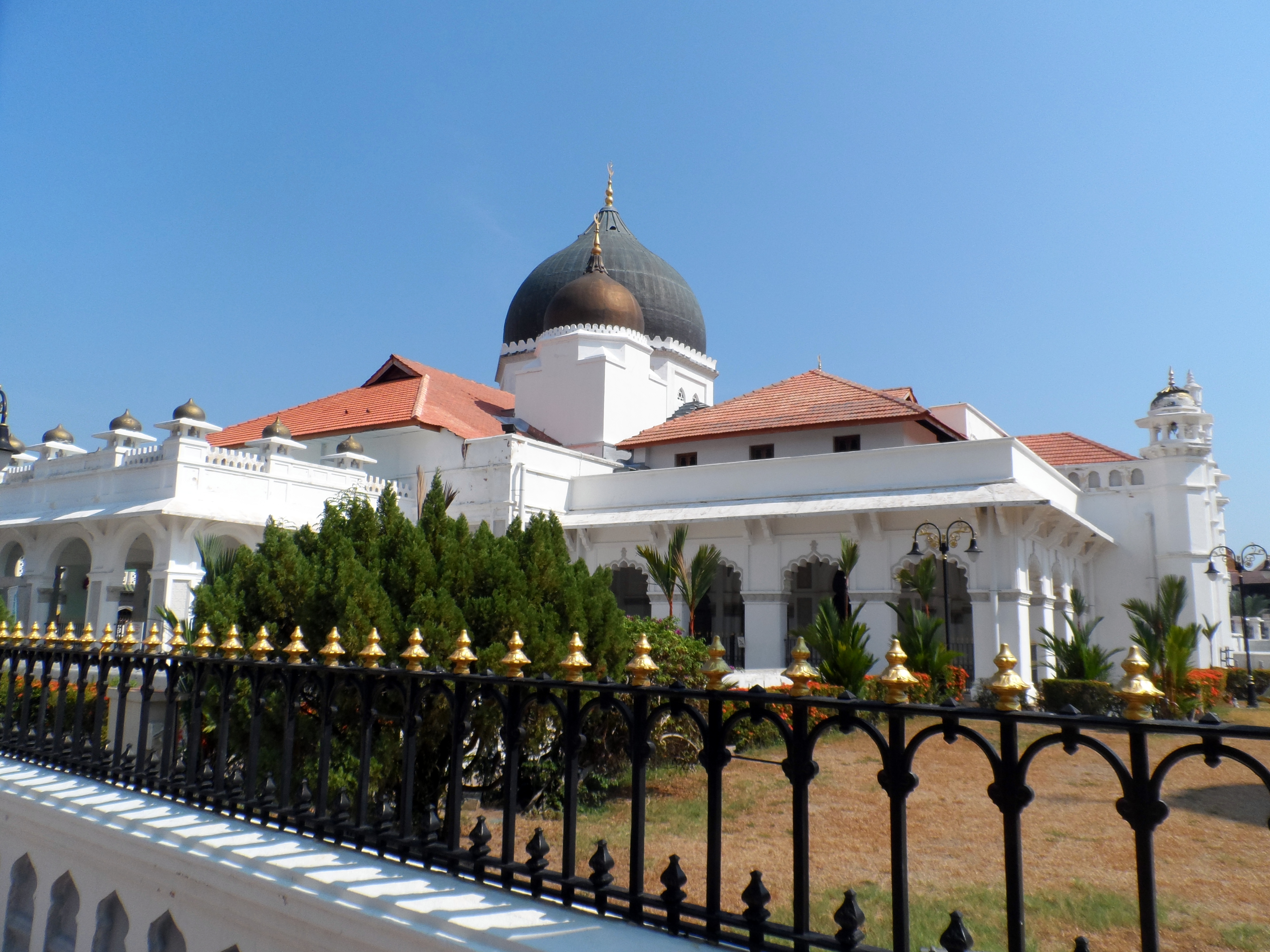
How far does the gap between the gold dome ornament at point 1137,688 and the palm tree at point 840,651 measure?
8833 mm

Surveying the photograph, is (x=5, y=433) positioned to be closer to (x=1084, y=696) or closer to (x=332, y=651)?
(x=332, y=651)

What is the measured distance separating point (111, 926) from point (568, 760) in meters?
1.91

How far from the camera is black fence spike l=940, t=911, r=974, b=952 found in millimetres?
1814

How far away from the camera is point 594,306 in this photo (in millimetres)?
24969

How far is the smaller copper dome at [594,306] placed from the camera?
982 inches

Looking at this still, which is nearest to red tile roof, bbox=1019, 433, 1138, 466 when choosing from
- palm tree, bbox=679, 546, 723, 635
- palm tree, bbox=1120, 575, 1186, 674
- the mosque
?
the mosque

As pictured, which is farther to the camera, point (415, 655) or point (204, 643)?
point (204, 643)

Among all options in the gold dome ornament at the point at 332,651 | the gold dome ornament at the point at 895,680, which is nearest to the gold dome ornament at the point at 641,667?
the gold dome ornament at the point at 895,680

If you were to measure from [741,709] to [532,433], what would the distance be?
23.4 meters

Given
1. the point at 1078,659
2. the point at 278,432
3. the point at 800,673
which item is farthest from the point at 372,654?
the point at 278,432

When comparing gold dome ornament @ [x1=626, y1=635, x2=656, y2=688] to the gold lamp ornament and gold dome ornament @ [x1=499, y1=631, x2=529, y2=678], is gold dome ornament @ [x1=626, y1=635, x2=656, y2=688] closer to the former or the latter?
gold dome ornament @ [x1=499, y1=631, x2=529, y2=678]

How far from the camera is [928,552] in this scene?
16.9 meters

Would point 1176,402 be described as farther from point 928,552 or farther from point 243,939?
point 243,939

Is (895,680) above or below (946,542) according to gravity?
below
